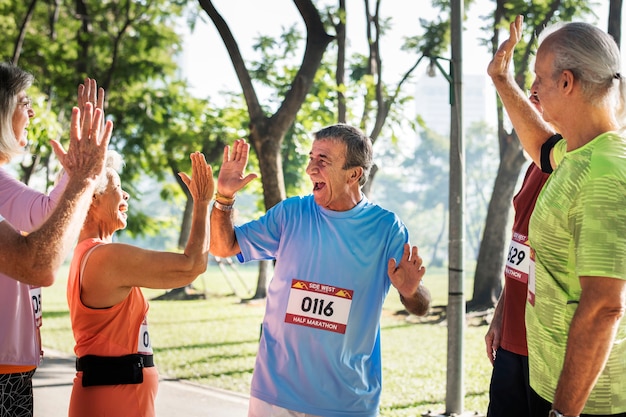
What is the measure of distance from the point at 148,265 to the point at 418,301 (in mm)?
1274

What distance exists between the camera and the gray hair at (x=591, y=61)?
2.41 meters

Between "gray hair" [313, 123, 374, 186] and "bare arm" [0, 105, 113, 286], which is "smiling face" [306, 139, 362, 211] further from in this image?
"bare arm" [0, 105, 113, 286]

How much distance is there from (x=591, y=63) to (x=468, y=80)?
15485 centimetres

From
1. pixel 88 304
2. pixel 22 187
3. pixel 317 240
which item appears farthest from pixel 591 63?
pixel 22 187

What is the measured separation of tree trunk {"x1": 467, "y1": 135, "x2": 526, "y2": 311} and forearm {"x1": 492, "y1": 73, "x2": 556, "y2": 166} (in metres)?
14.3

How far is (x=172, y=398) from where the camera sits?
8117 mm

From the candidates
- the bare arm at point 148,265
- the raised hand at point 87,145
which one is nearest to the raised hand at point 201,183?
the bare arm at point 148,265

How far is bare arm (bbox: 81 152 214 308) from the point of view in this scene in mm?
3070

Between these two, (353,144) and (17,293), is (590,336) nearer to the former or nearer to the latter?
(353,144)

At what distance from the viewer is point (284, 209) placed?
384 cm

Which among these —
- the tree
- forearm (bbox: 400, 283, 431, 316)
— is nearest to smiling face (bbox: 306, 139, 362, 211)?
forearm (bbox: 400, 283, 431, 316)

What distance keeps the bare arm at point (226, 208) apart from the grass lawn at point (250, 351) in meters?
4.29

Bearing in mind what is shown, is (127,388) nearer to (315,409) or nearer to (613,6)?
(315,409)

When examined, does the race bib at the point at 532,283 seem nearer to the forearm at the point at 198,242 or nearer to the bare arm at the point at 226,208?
the forearm at the point at 198,242
